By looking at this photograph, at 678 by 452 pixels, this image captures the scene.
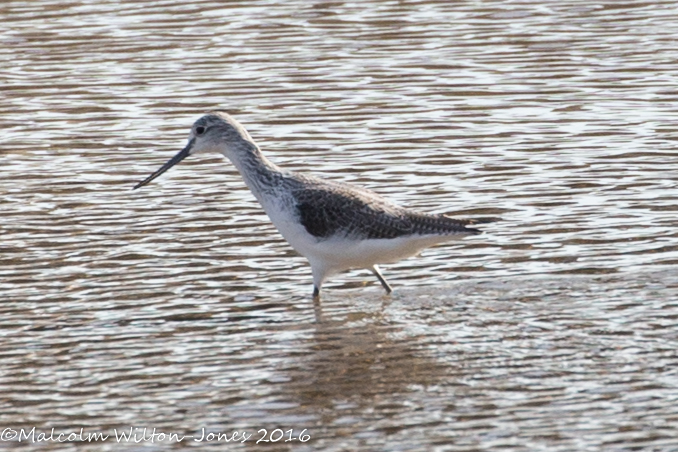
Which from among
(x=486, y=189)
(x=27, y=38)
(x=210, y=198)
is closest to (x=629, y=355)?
(x=486, y=189)

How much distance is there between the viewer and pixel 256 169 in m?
11.5

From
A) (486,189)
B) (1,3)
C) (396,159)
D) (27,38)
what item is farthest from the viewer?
(1,3)

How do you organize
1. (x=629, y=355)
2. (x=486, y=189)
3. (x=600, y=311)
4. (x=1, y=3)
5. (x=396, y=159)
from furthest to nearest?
(x=1, y=3), (x=396, y=159), (x=486, y=189), (x=600, y=311), (x=629, y=355)

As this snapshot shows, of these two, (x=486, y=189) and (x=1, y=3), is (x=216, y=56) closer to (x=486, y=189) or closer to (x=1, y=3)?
(x=1, y=3)

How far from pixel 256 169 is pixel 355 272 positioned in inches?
Result: 59.6

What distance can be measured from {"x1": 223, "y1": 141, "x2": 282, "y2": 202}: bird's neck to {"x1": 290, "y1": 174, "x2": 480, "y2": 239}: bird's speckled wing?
0.29m

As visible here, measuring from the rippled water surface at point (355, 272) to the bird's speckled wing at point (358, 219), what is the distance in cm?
56

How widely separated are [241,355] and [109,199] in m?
4.64

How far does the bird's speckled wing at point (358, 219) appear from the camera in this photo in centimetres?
1092

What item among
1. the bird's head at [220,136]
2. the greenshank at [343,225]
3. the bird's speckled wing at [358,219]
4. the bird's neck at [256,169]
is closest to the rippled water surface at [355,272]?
the greenshank at [343,225]

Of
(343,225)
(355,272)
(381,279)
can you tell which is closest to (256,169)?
(343,225)

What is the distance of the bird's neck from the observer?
448 inches

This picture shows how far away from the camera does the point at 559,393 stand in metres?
8.58

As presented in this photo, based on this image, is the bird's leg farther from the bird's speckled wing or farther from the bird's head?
the bird's head
